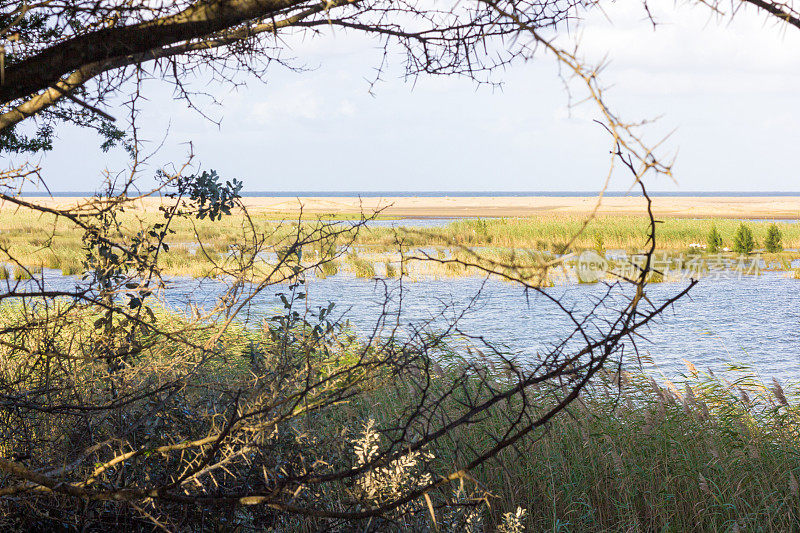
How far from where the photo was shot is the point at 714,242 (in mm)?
22562

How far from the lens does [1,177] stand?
73.9 inches

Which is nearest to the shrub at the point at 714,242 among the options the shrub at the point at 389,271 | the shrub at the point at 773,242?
the shrub at the point at 773,242

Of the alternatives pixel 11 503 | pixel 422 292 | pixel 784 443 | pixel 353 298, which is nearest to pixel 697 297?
pixel 422 292

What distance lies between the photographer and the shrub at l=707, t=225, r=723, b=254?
22.4 meters

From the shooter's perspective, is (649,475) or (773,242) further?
(773,242)

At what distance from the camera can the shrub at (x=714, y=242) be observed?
22391 millimetres

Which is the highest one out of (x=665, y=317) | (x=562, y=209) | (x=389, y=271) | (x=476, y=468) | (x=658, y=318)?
(x=562, y=209)

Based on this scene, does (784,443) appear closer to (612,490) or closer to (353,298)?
(612,490)

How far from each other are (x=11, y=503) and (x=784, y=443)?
4761mm

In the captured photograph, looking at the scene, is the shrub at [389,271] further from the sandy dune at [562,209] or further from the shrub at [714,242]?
the sandy dune at [562,209]

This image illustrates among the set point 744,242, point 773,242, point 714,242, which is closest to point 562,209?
point 773,242

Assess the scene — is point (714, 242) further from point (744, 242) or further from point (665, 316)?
point (665, 316)

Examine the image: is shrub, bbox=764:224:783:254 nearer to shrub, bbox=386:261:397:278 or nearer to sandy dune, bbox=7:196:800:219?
sandy dune, bbox=7:196:800:219

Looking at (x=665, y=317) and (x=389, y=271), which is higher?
(x=389, y=271)
